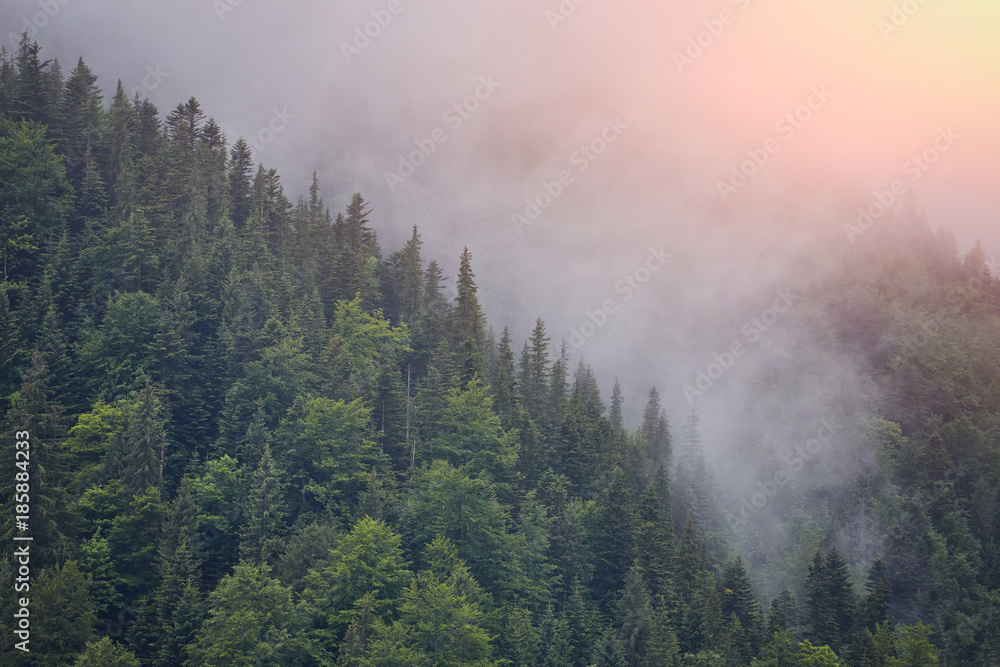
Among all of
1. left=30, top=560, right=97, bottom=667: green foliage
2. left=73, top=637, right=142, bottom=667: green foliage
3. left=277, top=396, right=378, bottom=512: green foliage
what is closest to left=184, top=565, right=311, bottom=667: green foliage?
left=73, top=637, right=142, bottom=667: green foliage

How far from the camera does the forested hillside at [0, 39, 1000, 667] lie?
65.9m

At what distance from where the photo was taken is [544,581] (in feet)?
280

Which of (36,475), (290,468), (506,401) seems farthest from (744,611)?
(36,475)

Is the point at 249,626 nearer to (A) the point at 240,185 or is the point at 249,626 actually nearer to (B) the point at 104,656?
(B) the point at 104,656

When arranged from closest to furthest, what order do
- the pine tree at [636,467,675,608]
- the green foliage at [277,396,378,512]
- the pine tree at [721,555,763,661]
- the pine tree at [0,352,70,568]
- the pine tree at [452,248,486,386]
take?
1. the pine tree at [0,352,70,568]
2. the pine tree at [721,555,763,661]
3. the green foliage at [277,396,378,512]
4. the pine tree at [636,467,675,608]
5. the pine tree at [452,248,486,386]

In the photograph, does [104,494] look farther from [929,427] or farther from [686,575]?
[929,427]

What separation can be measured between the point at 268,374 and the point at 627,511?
48.1 metres

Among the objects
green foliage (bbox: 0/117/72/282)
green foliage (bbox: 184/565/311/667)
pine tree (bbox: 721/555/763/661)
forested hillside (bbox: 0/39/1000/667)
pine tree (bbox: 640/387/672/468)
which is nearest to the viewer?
green foliage (bbox: 184/565/311/667)

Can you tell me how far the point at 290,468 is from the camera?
85000mm

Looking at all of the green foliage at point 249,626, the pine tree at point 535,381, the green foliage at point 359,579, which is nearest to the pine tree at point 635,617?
the green foliage at point 359,579

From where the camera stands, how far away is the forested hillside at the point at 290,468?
6588 centimetres

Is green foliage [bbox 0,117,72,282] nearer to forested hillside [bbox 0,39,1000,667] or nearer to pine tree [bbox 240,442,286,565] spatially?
forested hillside [bbox 0,39,1000,667]

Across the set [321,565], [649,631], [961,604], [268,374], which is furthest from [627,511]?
[961,604]

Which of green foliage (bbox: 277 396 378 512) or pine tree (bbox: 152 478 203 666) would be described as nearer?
pine tree (bbox: 152 478 203 666)
